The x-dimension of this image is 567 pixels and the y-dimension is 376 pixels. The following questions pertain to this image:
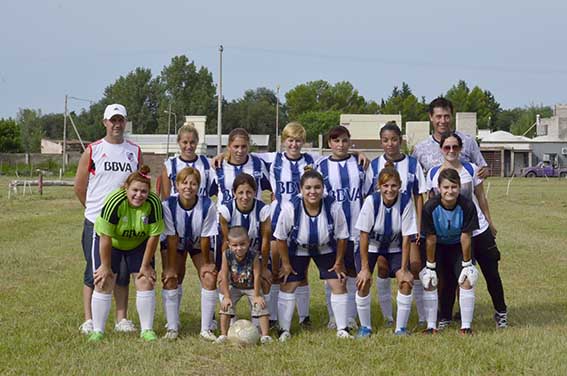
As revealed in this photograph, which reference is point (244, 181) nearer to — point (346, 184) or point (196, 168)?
point (196, 168)

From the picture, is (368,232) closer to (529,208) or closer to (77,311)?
(77,311)

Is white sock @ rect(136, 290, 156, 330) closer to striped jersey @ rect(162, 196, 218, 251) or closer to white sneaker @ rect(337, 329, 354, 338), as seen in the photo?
striped jersey @ rect(162, 196, 218, 251)

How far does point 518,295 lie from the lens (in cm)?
Answer: 880

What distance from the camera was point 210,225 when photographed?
21.5ft

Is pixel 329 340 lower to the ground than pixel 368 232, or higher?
lower

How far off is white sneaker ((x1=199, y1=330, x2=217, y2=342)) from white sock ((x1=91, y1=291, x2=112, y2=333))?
0.83 meters

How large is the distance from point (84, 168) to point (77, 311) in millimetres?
1796

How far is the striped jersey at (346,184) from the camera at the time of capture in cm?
678

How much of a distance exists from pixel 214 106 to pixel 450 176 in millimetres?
90531

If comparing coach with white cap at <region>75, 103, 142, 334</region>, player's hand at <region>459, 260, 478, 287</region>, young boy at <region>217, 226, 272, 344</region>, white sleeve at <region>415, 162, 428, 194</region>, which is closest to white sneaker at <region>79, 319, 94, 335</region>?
coach with white cap at <region>75, 103, 142, 334</region>

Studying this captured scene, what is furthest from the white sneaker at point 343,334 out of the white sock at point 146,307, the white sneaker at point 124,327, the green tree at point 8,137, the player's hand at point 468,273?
the green tree at point 8,137

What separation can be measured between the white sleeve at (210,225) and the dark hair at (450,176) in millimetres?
1941

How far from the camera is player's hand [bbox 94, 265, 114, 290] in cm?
639

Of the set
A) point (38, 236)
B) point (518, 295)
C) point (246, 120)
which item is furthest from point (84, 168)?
point (246, 120)
